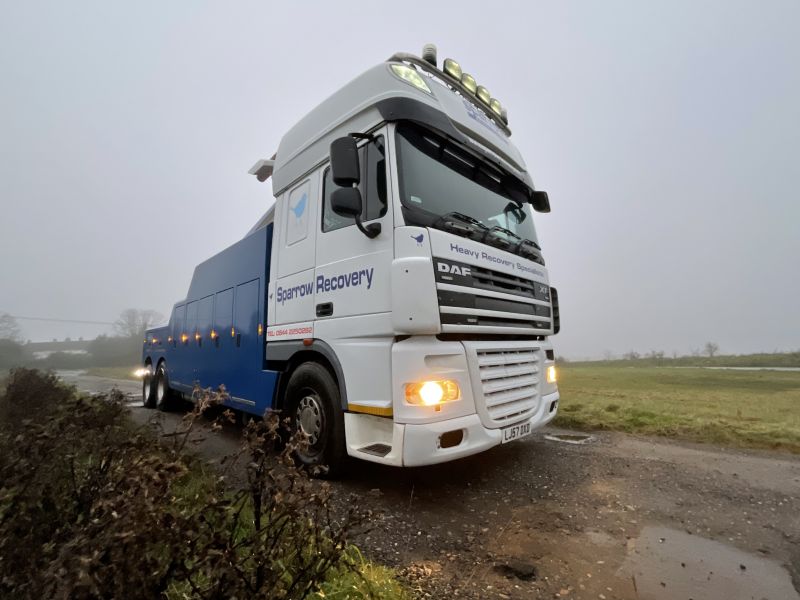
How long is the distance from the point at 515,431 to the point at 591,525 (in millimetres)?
849

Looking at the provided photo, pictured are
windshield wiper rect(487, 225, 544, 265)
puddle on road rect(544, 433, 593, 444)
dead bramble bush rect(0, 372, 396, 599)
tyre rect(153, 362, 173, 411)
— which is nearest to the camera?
dead bramble bush rect(0, 372, 396, 599)

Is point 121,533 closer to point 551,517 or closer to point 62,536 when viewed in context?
point 62,536

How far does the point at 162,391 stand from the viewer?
Answer: 8289mm

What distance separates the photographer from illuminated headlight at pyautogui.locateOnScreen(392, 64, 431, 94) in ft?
11.2

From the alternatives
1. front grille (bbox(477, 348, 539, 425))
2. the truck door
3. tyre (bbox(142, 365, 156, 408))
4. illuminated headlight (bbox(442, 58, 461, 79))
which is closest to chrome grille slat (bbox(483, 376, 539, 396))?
front grille (bbox(477, 348, 539, 425))

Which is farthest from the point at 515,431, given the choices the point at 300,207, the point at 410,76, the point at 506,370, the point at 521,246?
the point at 410,76

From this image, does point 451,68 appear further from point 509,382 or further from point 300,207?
point 509,382

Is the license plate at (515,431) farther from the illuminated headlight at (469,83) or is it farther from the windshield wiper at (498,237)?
the illuminated headlight at (469,83)

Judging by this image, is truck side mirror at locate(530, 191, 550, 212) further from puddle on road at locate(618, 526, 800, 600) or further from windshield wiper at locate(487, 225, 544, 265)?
puddle on road at locate(618, 526, 800, 600)

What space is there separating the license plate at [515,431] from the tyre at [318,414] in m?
1.33

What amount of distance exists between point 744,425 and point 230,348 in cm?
664

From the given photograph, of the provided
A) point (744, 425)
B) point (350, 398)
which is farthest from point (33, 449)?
point (744, 425)

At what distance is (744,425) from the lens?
5160mm

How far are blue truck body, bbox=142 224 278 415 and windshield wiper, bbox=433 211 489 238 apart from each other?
2.32m
